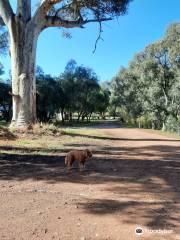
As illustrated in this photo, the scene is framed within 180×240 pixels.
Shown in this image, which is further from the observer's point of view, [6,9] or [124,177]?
[6,9]

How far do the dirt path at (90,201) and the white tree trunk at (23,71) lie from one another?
8850 millimetres

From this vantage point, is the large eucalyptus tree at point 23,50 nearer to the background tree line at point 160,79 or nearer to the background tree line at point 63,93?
the background tree line at point 160,79

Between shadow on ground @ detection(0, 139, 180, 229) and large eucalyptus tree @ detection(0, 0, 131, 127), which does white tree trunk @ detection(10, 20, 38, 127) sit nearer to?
large eucalyptus tree @ detection(0, 0, 131, 127)

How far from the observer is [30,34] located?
58.6ft

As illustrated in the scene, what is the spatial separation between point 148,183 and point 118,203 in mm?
1601

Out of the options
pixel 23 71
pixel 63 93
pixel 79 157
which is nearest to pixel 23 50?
pixel 23 71

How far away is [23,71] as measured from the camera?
57.6ft

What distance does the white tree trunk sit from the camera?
17.5 m

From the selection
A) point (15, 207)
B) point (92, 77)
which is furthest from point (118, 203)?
point (92, 77)

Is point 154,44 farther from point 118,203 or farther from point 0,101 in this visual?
point 118,203

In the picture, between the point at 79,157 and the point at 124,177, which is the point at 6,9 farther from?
the point at 124,177

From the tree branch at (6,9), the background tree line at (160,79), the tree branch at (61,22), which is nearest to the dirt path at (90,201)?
the tree branch at (6,9)

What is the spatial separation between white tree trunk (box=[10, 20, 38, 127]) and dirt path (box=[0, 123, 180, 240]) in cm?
885

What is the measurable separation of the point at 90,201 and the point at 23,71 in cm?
1322
